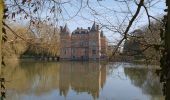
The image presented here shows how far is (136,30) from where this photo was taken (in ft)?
14.5

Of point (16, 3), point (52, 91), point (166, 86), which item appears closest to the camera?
point (166, 86)

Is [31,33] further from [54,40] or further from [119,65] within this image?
[119,65]

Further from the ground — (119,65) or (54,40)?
(54,40)

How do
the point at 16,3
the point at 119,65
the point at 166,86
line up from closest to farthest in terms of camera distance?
the point at 166,86
the point at 16,3
the point at 119,65

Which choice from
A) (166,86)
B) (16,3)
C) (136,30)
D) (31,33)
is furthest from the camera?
(136,30)

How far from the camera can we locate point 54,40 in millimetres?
3559

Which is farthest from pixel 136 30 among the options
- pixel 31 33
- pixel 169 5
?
pixel 169 5

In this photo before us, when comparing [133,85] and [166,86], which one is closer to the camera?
[166,86]

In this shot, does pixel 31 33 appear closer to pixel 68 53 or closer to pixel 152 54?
pixel 152 54

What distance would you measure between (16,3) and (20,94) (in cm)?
1306

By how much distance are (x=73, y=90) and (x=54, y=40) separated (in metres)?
14.4

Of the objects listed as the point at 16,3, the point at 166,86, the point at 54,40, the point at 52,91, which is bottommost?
the point at 52,91

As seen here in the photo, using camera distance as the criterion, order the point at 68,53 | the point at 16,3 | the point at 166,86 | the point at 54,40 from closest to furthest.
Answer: the point at 166,86
the point at 16,3
the point at 54,40
the point at 68,53

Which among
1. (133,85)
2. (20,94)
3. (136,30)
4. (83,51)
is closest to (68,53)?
(83,51)
